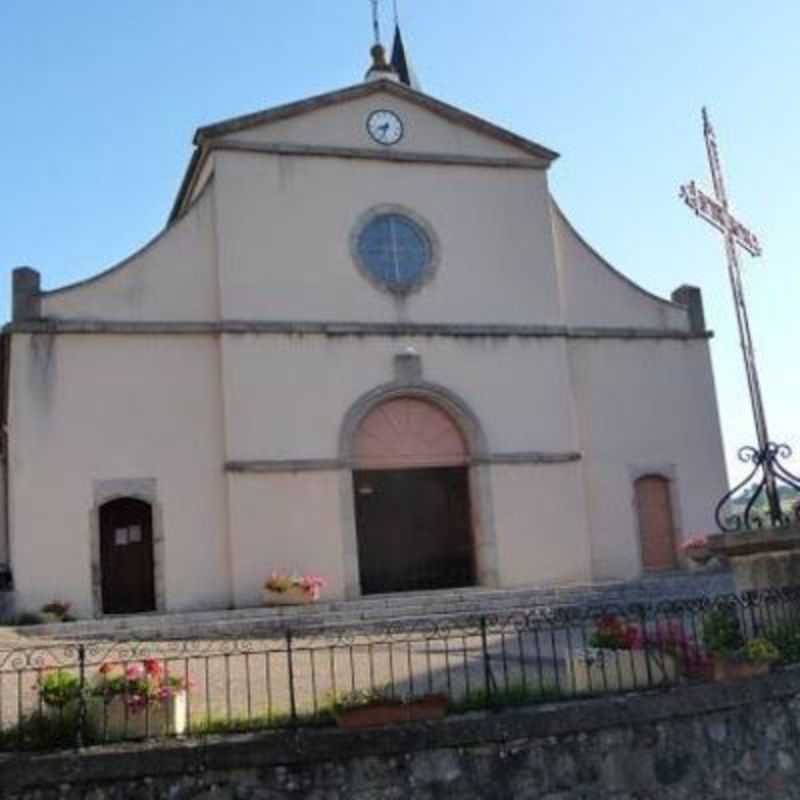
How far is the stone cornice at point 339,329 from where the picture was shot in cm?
1733

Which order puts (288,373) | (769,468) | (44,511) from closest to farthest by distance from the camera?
(769,468) < (44,511) < (288,373)

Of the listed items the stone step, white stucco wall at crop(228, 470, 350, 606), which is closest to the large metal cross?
the stone step

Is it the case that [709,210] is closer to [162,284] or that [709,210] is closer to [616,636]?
[616,636]

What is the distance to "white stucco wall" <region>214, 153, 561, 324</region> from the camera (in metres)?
18.7

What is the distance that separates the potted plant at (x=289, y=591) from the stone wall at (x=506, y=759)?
10.7 m

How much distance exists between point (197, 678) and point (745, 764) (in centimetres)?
534

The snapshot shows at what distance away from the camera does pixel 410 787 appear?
20.2 ft

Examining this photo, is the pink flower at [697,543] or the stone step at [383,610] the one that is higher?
the pink flower at [697,543]

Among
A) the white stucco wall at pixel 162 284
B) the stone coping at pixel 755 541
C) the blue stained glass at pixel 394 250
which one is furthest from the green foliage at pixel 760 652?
the blue stained glass at pixel 394 250

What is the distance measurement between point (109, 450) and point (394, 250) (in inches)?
255

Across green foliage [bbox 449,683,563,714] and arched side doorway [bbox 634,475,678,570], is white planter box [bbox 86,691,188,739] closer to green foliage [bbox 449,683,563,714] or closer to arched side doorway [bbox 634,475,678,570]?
green foliage [bbox 449,683,563,714]

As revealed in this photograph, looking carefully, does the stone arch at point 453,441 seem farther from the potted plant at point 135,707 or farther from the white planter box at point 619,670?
the potted plant at point 135,707

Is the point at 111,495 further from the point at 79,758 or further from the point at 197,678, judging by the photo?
the point at 79,758

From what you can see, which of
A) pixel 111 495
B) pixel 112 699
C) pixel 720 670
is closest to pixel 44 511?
pixel 111 495
